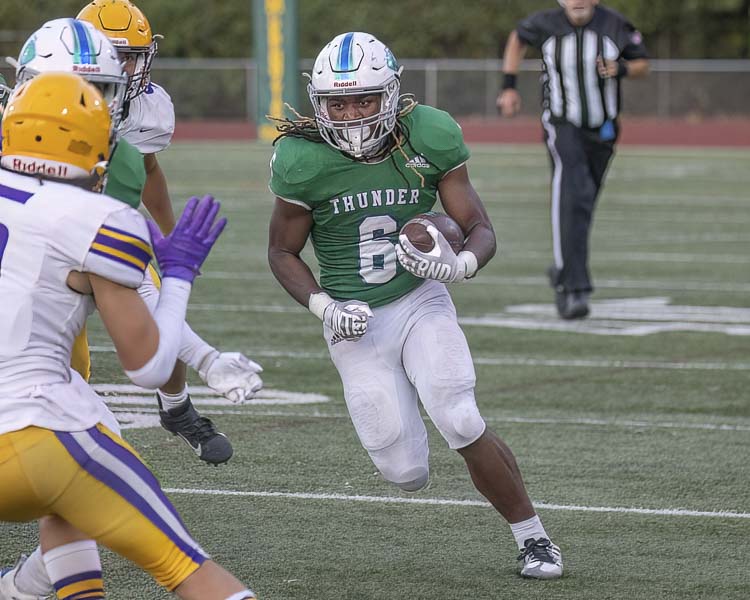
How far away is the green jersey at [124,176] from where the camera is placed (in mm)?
3689

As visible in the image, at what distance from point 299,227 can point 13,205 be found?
157cm

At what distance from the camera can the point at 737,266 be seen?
37.4 ft

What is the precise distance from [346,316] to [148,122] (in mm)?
1456

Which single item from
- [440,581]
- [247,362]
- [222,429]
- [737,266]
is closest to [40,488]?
[247,362]

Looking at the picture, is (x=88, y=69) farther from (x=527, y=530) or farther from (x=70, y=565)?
(x=527, y=530)

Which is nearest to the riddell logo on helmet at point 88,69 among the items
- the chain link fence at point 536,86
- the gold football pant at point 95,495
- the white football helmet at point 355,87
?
the white football helmet at point 355,87

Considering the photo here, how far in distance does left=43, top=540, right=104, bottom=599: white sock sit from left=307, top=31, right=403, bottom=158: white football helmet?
1601 mm

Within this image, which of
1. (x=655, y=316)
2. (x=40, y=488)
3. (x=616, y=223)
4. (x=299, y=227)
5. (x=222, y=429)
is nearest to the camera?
(x=40, y=488)

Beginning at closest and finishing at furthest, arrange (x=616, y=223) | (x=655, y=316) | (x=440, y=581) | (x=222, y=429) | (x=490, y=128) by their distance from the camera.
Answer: (x=440, y=581), (x=222, y=429), (x=655, y=316), (x=616, y=223), (x=490, y=128)

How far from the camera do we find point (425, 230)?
4262mm

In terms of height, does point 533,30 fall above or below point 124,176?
below

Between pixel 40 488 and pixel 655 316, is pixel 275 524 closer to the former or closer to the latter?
pixel 40 488

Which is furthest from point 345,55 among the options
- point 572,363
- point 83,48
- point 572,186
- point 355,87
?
point 572,186

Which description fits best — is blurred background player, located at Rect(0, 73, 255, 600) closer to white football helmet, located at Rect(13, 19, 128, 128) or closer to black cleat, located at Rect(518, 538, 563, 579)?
white football helmet, located at Rect(13, 19, 128, 128)
